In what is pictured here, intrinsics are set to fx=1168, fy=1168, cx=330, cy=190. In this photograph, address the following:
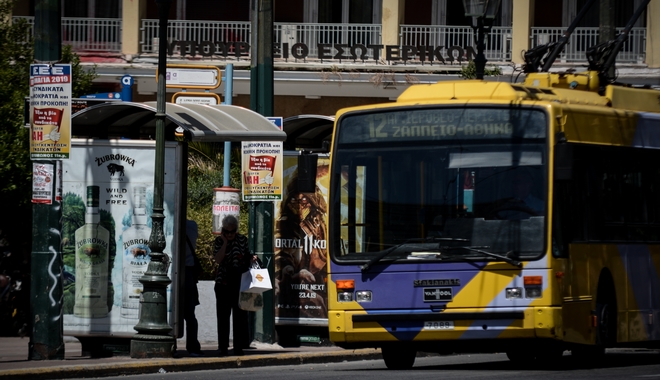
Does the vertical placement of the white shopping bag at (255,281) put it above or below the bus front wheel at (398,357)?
above

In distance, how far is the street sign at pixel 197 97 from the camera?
57.0 feet

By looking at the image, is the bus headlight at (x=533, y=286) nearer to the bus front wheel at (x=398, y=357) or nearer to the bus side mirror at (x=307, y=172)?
the bus front wheel at (x=398, y=357)

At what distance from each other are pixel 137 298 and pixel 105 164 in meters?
1.66

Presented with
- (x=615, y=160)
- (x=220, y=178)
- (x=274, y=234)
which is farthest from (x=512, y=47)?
(x=615, y=160)

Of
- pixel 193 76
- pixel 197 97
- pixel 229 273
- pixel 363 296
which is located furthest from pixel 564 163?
pixel 197 97

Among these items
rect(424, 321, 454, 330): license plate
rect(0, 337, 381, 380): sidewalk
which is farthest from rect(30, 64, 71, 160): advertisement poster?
rect(424, 321, 454, 330): license plate

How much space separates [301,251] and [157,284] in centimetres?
315

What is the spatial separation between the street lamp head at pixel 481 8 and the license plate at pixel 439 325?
6030 millimetres

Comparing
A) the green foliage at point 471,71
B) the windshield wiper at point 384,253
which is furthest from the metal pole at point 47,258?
the green foliage at point 471,71

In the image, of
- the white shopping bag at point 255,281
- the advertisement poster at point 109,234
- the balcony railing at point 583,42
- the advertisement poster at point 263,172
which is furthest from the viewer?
the balcony railing at point 583,42

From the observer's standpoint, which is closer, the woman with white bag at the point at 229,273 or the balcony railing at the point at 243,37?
the woman with white bag at the point at 229,273

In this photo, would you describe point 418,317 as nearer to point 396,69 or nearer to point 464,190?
point 464,190

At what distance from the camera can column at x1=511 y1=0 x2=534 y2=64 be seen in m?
29.0

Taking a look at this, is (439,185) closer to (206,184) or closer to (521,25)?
(206,184)
